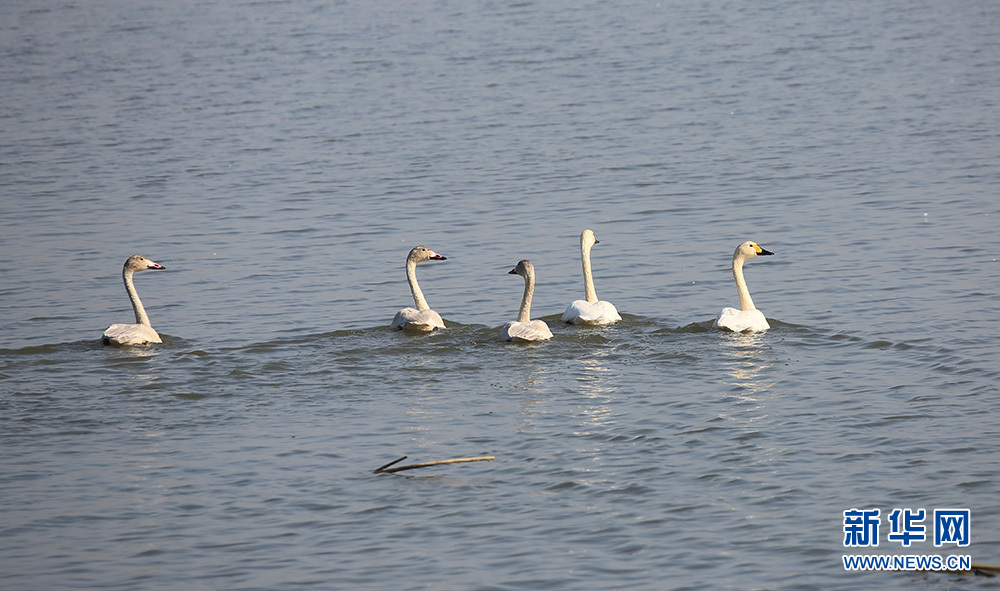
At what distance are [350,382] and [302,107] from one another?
61.1 ft

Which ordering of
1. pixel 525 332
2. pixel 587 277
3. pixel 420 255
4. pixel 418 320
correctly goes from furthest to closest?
pixel 420 255 < pixel 587 277 < pixel 418 320 < pixel 525 332

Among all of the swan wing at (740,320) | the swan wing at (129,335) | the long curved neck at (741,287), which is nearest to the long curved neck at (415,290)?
the swan wing at (129,335)

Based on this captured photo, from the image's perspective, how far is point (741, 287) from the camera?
14.6 meters

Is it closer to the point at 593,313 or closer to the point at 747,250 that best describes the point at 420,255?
the point at 593,313

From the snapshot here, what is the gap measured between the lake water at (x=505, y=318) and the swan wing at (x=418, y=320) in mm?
202

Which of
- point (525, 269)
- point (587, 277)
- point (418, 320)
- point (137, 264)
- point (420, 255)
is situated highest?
point (137, 264)

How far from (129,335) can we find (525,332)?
4271 mm

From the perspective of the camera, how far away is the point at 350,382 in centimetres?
1279

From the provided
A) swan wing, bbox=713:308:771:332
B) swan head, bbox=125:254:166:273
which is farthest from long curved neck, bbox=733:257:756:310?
swan head, bbox=125:254:166:273

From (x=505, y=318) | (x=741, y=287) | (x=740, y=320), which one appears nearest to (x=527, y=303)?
(x=505, y=318)

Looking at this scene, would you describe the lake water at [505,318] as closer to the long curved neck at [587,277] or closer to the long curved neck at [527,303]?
the long curved neck at [527,303]

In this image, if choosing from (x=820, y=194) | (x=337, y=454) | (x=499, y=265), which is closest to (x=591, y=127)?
(x=820, y=194)

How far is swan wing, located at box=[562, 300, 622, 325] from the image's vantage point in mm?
14188

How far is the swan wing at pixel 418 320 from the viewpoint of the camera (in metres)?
14.3
